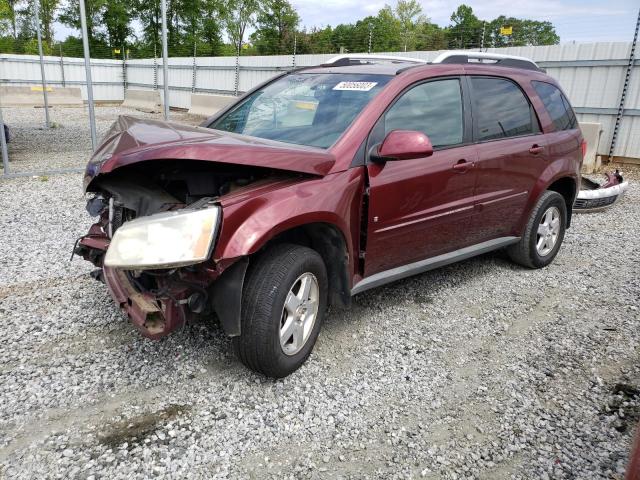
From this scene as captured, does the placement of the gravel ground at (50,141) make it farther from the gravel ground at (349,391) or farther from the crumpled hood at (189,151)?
the crumpled hood at (189,151)

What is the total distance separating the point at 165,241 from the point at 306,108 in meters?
1.72

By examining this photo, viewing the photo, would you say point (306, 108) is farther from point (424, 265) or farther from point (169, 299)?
point (169, 299)

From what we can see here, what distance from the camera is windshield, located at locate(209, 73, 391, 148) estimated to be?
137 inches

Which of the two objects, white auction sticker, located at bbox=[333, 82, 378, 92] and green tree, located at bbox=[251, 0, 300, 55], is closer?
white auction sticker, located at bbox=[333, 82, 378, 92]

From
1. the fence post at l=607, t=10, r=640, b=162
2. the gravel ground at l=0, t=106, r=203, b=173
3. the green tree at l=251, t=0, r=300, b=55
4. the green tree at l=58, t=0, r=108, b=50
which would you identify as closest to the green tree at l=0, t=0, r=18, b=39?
→ the green tree at l=58, t=0, r=108, b=50

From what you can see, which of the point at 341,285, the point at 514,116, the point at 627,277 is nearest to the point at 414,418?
the point at 341,285

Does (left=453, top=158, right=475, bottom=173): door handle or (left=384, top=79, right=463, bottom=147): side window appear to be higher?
(left=384, top=79, right=463, bottom=147): side window

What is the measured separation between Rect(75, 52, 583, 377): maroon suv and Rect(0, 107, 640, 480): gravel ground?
1.31 feet

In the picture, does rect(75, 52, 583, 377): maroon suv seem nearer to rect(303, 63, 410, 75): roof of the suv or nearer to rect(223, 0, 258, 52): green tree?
rect(303, 63, 410, 75): roof of the suv

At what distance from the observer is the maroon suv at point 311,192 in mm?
2670

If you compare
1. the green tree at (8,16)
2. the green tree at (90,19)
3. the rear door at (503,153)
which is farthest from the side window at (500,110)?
the green tree at (90,19)

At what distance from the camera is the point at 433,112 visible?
150 inches

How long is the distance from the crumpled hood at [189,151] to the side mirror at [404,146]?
0.36m

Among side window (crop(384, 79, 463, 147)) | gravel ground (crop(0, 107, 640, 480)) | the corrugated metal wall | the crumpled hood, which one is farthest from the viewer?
the corrugated metal wall
